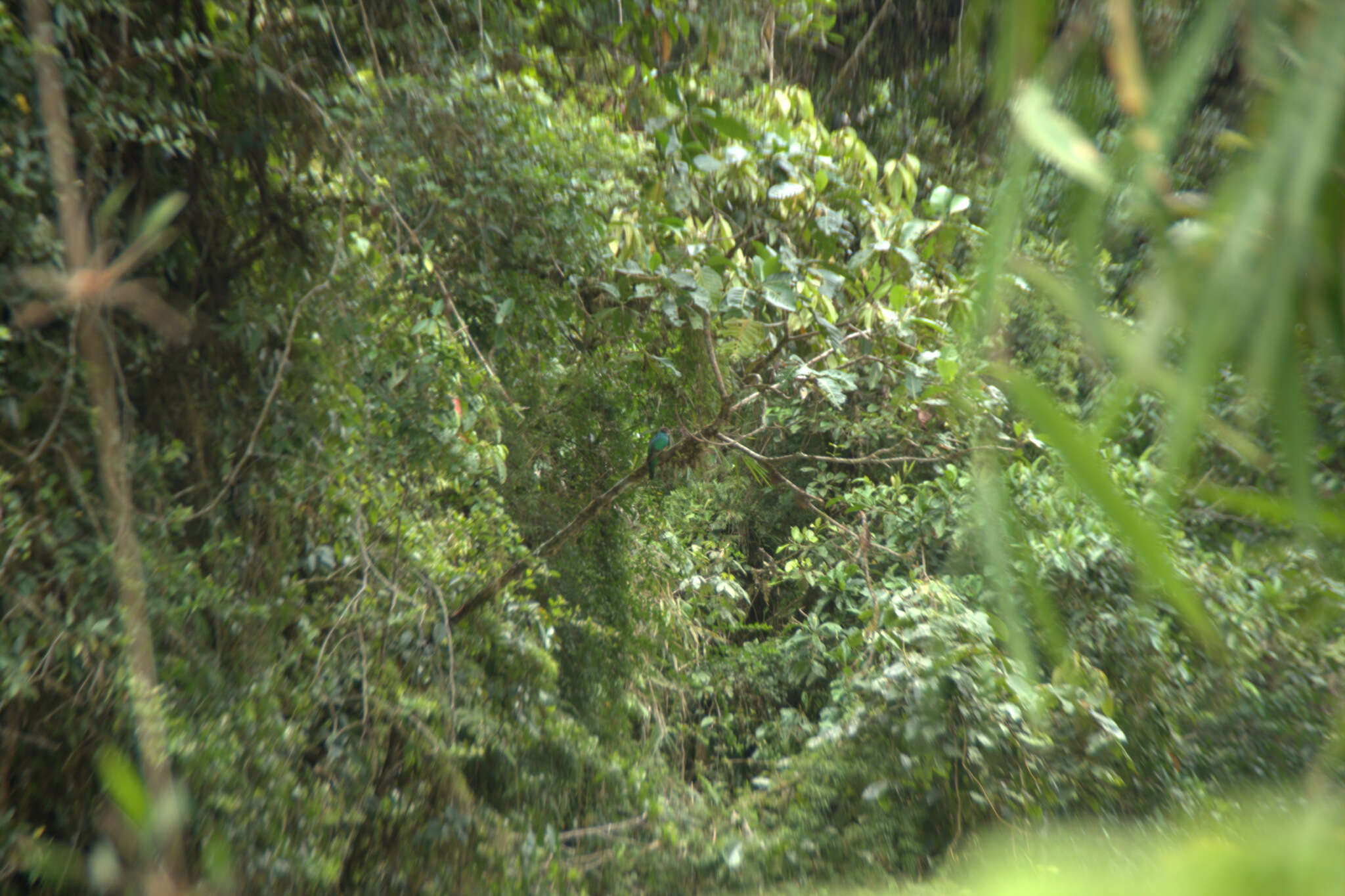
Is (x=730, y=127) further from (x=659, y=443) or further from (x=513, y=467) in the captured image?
(x=513, y=467)

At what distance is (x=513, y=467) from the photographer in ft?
8.55

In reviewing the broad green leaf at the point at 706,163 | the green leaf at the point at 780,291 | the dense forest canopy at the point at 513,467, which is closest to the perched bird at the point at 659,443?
the dense forest canopy at the point at 513,467

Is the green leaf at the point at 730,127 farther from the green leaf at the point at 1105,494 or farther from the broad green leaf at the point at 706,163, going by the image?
the green leaf at the point at 1105,494

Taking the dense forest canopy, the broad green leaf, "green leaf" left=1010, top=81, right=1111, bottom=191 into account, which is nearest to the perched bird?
the dense forest canopy

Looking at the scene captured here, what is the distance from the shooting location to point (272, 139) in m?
1.63

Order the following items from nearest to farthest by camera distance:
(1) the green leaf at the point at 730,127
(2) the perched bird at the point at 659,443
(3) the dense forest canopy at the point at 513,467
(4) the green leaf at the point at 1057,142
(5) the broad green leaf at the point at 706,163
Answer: (4) the green leaf at the point at 1057,142, (3) the dense forest canopy at the point at 513,467, (1) the green leaf at the point at 730,127, (5) the broad green leaf at the point at 706,163, (2) the perched bird at the point at 659,443

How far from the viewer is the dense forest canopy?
1336 millimetres

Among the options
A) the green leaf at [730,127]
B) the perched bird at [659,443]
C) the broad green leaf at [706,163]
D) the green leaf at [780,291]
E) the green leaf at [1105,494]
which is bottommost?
the green leaf at [1105,494]

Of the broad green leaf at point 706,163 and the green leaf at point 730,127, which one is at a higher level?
the green leaf at point 730,127

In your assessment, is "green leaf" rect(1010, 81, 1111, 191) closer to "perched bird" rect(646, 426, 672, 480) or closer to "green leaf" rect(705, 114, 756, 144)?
"green leaf" rect(705, 114, 756, 144)

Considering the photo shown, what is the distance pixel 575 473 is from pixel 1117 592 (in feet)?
6.22

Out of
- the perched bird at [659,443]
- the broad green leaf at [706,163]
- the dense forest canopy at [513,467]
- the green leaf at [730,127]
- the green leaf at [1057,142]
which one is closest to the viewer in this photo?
the green leaf at [1057,142]

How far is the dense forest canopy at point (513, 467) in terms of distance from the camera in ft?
4.38

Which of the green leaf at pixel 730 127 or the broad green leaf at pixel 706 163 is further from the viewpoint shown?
the broad green leaf at pixel 706 163
